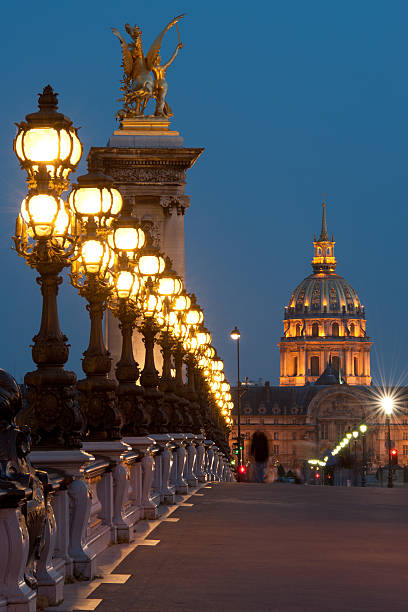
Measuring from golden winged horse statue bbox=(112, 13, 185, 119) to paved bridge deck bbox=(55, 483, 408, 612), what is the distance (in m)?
44.6

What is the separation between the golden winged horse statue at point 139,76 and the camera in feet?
219

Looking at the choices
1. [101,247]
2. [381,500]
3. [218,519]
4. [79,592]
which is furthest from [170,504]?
→ [79,592]

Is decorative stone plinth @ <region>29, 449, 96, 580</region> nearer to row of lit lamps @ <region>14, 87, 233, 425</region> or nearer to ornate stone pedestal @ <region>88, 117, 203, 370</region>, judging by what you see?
row of lit lamps @ <region>14, 87, 233, 425</region>

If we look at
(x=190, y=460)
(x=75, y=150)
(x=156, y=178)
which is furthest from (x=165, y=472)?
(x=156, y=178)

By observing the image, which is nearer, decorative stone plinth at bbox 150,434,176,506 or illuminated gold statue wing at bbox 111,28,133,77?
decorative stone plinth at bbox 150,434,176,506

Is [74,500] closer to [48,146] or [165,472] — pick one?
[48,146]

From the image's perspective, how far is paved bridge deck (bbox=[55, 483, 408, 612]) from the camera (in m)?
12.1

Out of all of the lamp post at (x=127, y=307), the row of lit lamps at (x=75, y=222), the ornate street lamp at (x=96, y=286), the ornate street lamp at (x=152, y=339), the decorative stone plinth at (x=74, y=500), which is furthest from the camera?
the ornate street lamp at (x=152, y=339)

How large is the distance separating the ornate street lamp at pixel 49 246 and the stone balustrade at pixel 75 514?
0.40 metres

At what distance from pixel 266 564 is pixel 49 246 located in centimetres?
431

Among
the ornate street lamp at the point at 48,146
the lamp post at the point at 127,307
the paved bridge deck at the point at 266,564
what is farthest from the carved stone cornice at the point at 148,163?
the ornate street lamp at the point at 48,146

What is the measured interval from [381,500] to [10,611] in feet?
70.5

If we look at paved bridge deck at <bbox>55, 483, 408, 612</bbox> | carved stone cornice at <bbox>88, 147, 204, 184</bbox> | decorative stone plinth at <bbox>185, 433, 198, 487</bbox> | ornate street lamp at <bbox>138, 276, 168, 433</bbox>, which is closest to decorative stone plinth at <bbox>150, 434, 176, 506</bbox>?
ornate street lamp at <bbox>138, 276, 168, 433</bbox>

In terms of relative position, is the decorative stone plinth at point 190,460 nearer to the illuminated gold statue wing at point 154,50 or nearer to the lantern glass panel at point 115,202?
the lantern glass panel at point 115,202
